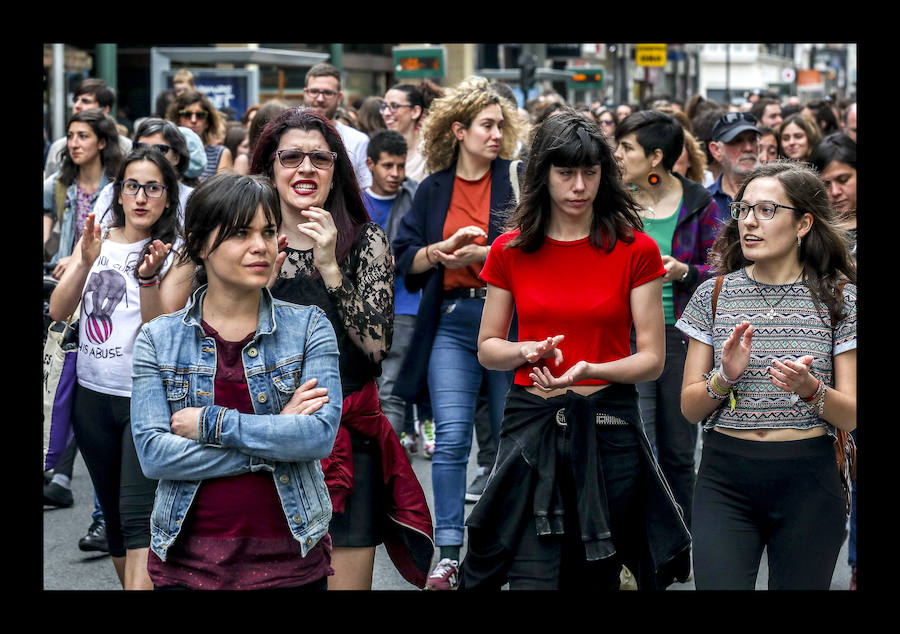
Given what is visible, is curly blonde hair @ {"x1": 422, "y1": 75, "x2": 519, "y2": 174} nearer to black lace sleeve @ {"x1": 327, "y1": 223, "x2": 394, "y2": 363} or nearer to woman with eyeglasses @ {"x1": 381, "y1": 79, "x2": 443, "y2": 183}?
black lace sleeve @ {"x1": 327, "y1": 223, "x2": 394, "y2": 363}

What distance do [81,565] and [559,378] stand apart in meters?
3.31

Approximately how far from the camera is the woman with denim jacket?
335cm

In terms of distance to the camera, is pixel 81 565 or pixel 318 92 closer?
pixel 81 565

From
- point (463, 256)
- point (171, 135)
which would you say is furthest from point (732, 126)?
point (171, 135)

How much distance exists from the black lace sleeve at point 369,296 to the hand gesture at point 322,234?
104 mm

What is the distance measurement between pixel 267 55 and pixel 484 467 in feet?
37.4

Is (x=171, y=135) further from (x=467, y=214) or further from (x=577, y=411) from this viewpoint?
(x=577, y=411)

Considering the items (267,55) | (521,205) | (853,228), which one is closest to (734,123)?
(853,228)

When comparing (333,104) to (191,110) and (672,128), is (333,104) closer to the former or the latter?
(191,110)

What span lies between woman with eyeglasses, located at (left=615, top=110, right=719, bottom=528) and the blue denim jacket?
2.61 metres

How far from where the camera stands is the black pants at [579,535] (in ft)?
13.5

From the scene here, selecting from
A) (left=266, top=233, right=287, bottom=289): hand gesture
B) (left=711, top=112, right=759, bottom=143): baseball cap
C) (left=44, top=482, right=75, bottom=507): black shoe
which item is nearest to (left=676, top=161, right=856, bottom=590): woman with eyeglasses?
(left=266, top=233, right=287, bottom=289): hand gesture

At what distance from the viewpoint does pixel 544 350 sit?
3.96 meters

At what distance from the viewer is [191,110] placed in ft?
31.6
